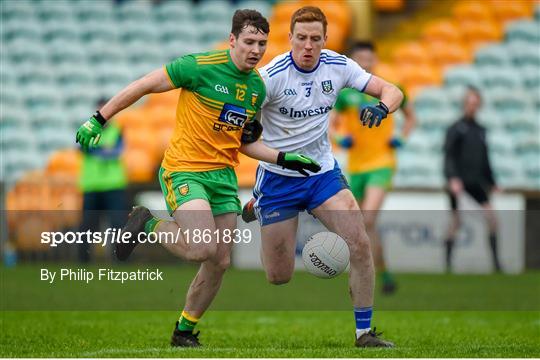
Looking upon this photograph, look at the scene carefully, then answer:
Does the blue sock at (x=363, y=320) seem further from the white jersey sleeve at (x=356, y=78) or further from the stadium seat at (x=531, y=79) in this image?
the stadium seat at (x=531, y=79)

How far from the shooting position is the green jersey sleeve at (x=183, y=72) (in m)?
7.86

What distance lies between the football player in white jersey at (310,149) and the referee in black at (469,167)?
7.70 meters

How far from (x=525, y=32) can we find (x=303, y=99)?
13.9 m

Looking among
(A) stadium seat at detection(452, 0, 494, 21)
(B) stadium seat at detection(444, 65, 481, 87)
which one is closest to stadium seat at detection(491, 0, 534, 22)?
(A) stadium seat at detection(452, 0, 494, 21)

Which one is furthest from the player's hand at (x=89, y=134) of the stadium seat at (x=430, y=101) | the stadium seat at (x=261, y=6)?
the stadium seat at (x=261, y=6)

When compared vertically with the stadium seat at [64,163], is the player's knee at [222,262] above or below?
below

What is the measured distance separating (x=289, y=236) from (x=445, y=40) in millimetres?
13936

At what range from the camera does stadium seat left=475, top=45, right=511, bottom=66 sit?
2098 cm

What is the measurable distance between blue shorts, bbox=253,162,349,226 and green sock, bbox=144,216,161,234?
2.56 ft

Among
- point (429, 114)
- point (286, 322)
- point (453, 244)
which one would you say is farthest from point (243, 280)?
point (429, 114)

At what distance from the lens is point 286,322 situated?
10391 mm

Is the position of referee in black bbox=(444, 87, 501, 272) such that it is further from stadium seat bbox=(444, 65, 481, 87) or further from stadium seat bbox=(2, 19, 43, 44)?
stadium seat bbox=(2, 19, 43, 44)

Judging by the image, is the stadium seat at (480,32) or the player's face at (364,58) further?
the stadium seat at (480,32)

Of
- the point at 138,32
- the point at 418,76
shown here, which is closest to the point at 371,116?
the point at 418,76
